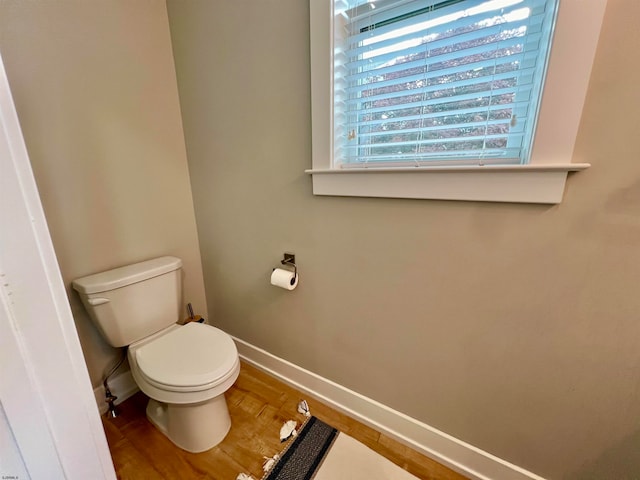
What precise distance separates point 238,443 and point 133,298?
83 cm

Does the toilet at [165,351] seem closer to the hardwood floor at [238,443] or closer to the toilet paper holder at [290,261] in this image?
the hardwood floor at [238,443]

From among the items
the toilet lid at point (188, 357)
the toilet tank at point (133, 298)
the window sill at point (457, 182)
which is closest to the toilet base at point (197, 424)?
the toilet lid at point (188, 357)

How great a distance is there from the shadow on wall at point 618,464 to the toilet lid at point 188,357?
1.32 meters

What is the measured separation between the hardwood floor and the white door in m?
0.79

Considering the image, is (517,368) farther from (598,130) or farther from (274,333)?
(274,333)

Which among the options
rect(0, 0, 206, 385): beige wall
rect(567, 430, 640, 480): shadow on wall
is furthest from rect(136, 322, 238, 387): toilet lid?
rect(567, 430, 640, 480): shadow on wall

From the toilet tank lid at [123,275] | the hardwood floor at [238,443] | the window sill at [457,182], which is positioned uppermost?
the window sill at [457,182]

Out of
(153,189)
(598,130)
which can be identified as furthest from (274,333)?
(598,130)

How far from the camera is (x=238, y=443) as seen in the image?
1199 millimetres

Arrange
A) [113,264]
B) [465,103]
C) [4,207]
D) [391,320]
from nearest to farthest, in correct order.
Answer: [4,207], [465,103], [391,320], [113,264]

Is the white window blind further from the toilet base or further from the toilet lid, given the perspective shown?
the toilet base

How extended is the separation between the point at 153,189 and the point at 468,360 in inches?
66.7

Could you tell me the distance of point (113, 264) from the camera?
130 cm

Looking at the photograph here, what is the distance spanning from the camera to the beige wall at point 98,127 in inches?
40.3
